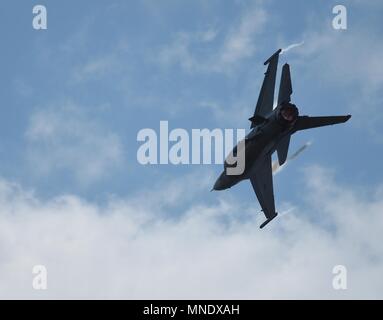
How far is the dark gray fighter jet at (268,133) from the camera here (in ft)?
143

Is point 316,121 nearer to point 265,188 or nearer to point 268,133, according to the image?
point 268,133

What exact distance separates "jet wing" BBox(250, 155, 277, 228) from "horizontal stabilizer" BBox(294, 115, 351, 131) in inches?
282

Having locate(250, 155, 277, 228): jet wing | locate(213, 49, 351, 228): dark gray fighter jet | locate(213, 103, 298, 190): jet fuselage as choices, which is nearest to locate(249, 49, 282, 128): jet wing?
locate(213, 49, 351, 228): dark gray fighter jet

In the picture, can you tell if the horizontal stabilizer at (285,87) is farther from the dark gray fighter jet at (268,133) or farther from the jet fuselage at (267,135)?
the jet fuselage at (267,135)

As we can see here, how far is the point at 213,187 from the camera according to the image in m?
50.9

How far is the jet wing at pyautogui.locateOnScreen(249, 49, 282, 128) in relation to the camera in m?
47.2

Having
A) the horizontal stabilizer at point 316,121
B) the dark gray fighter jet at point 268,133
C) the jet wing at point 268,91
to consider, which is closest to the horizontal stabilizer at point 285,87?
the dark gray fighter jet at point 268,133

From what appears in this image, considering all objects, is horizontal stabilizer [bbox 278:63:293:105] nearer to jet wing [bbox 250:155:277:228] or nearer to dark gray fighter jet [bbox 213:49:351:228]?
dark gray fighter jet [bbox 213:49:351:228]

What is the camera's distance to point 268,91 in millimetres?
48031
